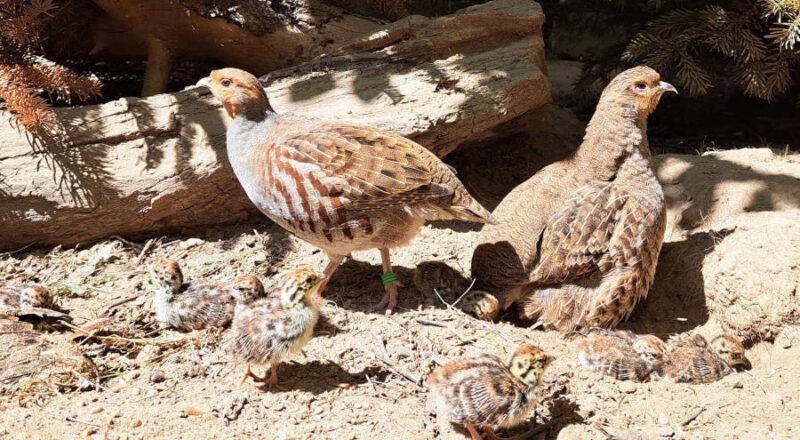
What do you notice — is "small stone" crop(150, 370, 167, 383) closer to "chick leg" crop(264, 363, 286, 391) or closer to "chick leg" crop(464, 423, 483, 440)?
"chick leg" crop(264, 363, 286, 391)

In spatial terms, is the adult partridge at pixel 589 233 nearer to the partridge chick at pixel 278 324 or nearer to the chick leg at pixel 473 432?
the chick leg at pixel 473 432

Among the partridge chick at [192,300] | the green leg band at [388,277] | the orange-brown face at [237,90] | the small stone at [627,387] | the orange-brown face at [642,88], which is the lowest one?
the small stone at [627,387]

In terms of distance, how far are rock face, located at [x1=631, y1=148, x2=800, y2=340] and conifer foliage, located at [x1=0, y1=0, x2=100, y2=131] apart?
427 centimetres

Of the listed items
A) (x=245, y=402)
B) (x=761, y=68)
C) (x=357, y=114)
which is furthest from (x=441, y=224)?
(x=761, y=68)

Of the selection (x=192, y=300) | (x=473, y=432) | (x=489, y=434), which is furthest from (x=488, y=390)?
(x=192, y=300)

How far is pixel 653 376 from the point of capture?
13.9ft

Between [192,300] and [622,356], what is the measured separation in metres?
2.56

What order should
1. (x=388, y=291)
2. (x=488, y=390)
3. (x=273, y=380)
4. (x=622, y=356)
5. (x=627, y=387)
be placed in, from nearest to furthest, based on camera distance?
1. (x=488, y=390)
2. (x=273, y=380)
3. (x=627, y=387)
4. (x=622, y=356)
5. (x=388, y=291)

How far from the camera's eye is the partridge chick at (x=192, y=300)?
427 cm

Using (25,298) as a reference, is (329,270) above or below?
below

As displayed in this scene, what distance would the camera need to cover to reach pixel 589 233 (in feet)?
15.0

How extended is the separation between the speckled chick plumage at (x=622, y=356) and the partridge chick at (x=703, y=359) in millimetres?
86

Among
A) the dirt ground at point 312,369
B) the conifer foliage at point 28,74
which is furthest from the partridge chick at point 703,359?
the conifer foliage at point 28,74

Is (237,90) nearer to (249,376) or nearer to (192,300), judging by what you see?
(192,300)
